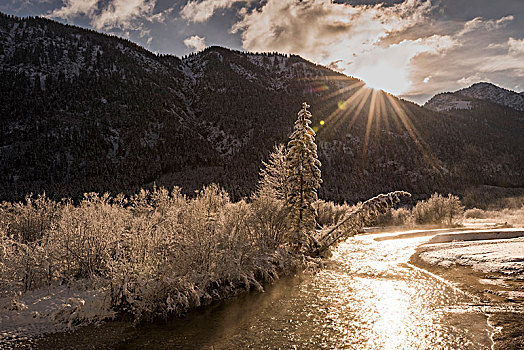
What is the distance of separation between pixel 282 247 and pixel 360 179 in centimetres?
16177

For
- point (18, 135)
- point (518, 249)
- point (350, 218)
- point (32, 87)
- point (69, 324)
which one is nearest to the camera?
point (69, 324)

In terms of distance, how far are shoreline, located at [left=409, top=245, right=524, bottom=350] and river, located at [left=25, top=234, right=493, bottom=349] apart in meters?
0.56

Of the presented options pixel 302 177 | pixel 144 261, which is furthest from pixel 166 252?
pixel 302 177

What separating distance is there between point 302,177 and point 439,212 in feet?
184

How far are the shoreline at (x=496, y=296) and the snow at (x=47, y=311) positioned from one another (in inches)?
777

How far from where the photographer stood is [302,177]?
29.8 metres

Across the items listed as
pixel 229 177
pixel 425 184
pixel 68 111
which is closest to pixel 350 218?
pixel 229 177

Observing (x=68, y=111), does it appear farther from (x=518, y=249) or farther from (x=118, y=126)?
(x=518, y=249)

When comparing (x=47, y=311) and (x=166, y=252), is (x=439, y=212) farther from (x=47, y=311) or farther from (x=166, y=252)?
(x=47, y=311)

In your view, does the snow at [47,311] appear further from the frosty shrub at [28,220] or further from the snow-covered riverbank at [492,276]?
the snow-covered riverbank at [492,276]

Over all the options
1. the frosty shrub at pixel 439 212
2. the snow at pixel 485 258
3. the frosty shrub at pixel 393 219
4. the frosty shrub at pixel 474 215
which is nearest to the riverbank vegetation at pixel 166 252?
the snow at pixel 485 258

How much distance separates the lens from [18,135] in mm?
171875

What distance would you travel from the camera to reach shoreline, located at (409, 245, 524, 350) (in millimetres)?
14302

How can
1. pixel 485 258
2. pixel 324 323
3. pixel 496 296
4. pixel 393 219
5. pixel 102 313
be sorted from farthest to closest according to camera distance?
pixel 393 219 < pixel 485 258 < pixel 496 296 < pixel 102 313 < pixel 324 323
